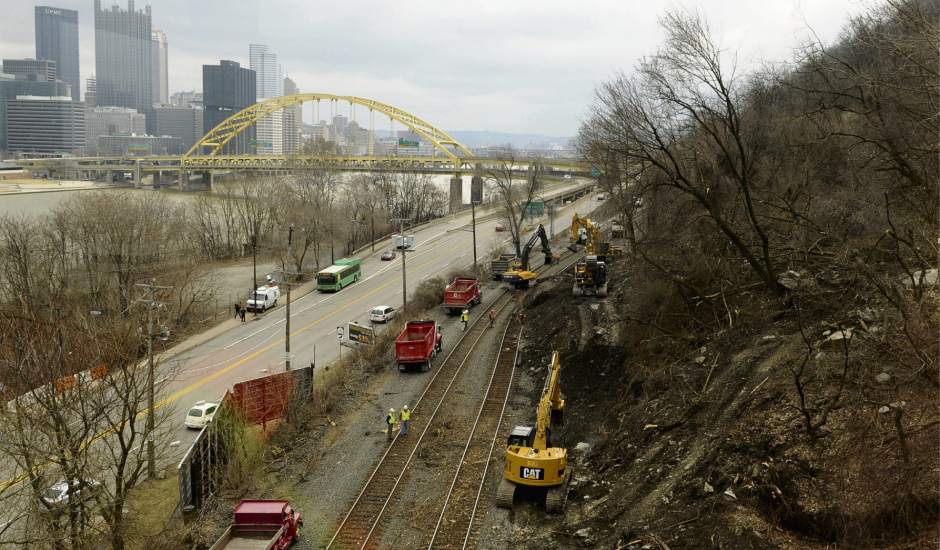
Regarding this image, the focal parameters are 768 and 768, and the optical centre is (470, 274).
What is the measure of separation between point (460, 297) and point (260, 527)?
23.4 m

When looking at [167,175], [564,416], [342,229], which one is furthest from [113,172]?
[564,416]

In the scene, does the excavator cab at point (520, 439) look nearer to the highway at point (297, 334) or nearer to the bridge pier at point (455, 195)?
the highway at point (297, 334)

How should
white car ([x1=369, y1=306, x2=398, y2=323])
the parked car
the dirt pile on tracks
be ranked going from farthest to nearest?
1. white car ([x1=369, y1=306, x2=398, y2=323])
2. the parked car
3. the dirt pile on tracks

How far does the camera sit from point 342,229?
5947 centimetres

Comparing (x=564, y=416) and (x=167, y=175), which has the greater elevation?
(x=167, y=175)

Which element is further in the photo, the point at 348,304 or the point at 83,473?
the point at 348,304

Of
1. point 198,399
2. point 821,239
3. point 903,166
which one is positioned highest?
point 903,166

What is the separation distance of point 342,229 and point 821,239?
42.6 m

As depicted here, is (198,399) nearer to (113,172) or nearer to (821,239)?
(821,239)

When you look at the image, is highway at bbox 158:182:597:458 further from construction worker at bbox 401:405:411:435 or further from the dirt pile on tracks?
the dirt pile on tracks

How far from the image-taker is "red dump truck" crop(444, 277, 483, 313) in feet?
126

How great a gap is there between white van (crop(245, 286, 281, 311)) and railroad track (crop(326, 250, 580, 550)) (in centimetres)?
1550

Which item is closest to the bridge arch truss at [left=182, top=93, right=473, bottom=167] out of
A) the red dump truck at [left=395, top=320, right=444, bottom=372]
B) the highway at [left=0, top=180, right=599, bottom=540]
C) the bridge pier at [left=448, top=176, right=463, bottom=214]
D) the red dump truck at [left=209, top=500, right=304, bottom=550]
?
the bridge pier at [left=448, top=176, right=463, bottom=214]

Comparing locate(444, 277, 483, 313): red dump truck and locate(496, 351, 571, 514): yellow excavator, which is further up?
locate(444, 277, 483, 313): red dump truck
